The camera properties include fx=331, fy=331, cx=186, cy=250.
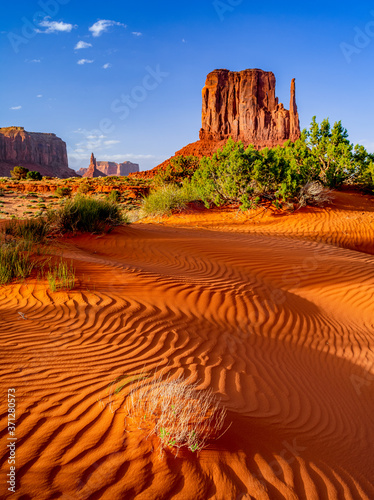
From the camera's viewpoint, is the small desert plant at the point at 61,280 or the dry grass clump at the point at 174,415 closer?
the dry grass clump at the point at 174,415

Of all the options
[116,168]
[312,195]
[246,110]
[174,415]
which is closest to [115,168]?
[116,168]

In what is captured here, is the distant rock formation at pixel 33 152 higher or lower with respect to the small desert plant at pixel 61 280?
higher

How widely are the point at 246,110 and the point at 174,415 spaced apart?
3343 inches

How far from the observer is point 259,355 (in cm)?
450

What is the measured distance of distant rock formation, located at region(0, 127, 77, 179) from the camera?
9619 cm

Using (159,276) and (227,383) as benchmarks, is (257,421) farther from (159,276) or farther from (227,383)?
(159,276)

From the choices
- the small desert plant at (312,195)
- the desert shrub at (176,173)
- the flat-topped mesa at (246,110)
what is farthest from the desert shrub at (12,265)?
the flat-topped mesa at (246,110)

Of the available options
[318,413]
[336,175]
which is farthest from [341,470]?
[336,175]

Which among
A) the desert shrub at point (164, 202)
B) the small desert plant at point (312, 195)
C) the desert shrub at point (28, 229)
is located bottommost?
the desert shrub at point (28, 229)

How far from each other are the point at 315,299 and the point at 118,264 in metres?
4.33

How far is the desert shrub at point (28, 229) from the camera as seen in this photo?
8234 mm

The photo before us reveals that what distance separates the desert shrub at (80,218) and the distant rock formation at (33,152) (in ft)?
290

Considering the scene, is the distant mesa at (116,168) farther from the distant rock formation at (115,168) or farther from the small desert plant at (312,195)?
the small desert plant at (312,195)

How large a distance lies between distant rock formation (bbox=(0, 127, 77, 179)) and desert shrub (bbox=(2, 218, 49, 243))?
294 feet
